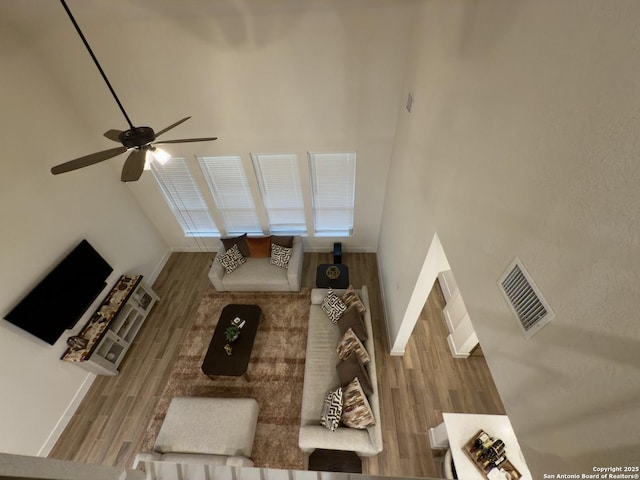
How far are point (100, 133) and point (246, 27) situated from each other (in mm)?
2679

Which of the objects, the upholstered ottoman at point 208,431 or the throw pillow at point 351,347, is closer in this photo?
the upholstered ottoman at point 208,431

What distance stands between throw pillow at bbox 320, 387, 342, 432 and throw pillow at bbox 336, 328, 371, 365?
1.41ft

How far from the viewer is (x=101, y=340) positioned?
12.0 ft

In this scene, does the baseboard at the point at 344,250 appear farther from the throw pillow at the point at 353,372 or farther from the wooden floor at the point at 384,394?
the throw pillow at the point at 353,372

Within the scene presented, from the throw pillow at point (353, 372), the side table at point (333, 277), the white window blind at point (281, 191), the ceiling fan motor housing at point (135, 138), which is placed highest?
the white window blind at point (281, 191)

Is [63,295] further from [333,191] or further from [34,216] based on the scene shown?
[333,191]

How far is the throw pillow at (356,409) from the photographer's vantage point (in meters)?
2.68

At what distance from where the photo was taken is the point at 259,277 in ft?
15.1

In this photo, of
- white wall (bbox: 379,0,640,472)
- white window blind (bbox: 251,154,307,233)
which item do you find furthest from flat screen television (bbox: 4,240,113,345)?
white wall (bbox: 379,0,640,472)

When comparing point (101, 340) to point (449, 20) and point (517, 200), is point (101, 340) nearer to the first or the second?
point (517, 200)

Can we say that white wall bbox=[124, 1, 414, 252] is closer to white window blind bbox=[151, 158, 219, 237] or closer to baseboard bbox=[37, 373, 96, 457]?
white window blind bbox=[151, 158, 219, 237]

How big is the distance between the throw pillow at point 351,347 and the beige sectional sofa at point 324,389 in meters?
0.14

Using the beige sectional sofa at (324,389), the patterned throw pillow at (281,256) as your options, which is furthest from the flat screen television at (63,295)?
the beige sectional sofa at (324,389)

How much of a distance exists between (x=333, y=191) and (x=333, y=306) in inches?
75.8
